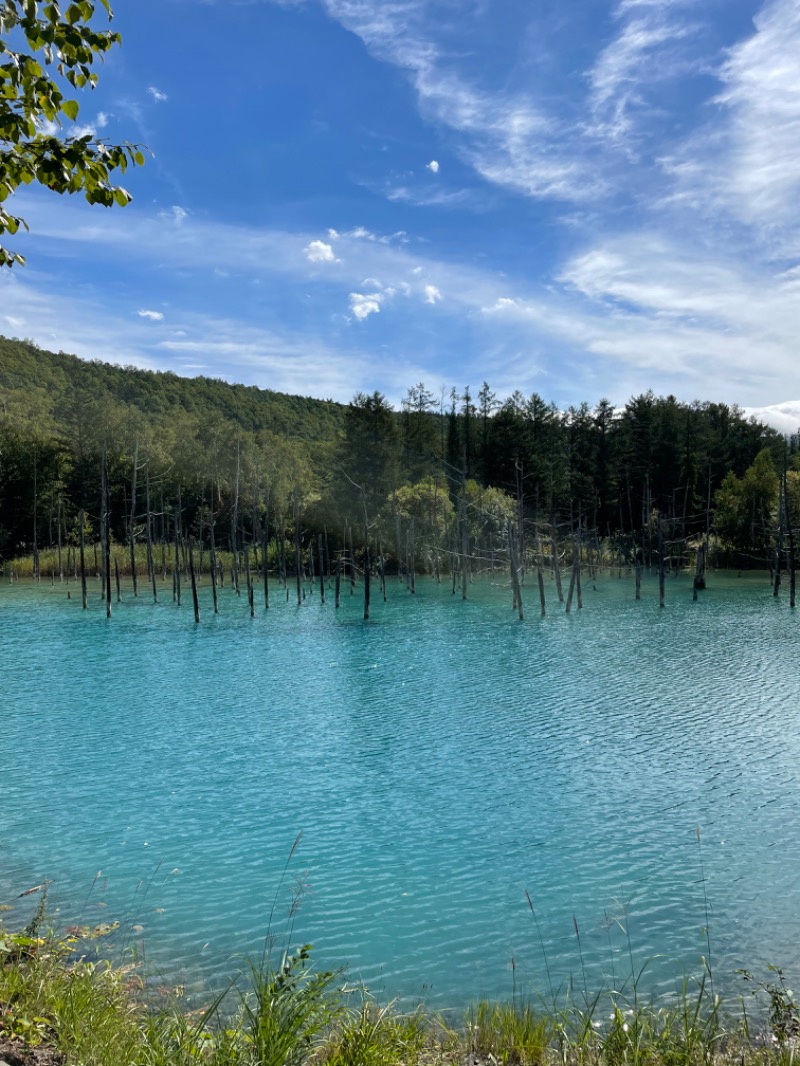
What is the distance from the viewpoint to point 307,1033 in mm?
5254

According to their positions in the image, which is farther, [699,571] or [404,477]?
[404,477]

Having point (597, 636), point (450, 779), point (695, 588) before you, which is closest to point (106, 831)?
point (450, 779)

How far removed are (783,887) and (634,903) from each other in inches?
83.6

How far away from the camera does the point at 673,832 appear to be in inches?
498

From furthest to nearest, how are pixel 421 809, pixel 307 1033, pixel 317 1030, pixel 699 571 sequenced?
pixel 699 571 < pixel 421 809 < pixel 317 1030 < pixel 307 1033

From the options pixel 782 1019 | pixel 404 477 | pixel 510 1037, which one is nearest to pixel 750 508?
pixel 404 477

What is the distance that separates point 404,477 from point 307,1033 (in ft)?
229

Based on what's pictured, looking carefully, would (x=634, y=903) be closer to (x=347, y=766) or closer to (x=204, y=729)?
(x=347, y=766)

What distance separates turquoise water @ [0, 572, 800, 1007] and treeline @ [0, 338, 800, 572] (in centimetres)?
3307

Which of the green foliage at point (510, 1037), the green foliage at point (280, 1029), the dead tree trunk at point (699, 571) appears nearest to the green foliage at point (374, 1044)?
the green foliage at point (280, 1029)

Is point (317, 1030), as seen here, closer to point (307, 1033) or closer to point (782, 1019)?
point (307, 1033)

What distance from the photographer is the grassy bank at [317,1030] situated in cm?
501

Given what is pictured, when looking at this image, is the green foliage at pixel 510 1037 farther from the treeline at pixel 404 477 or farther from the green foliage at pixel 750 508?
the green foliage at pixel 750 508

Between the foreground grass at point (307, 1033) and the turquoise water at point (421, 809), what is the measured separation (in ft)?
4.70
